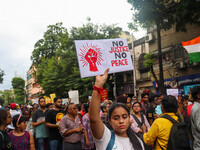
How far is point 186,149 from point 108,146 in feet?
5.18

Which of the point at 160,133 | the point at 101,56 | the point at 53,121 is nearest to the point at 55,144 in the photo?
the point at 53,121

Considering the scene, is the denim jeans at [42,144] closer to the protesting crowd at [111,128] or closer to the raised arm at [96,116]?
the protesting crowd at [111,128]

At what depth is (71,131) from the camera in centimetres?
438

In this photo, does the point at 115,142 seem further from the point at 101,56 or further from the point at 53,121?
the point at 53,121

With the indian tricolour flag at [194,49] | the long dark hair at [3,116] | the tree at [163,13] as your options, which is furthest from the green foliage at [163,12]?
the long dark hair at [3,116]

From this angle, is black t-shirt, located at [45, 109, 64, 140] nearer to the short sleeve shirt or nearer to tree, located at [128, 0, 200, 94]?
the short sleeve shirt

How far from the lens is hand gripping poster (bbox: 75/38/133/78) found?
3.59 metres

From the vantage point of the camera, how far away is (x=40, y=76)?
33.0 metres

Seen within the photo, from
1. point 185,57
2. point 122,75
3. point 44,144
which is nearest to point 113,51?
point 44,144

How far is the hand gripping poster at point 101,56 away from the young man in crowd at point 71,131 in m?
1.44

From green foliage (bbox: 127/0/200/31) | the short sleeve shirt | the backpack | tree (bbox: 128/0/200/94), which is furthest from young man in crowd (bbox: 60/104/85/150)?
green foliage (bbox: 127/0/200/31)

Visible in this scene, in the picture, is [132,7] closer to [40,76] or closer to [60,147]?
[60,147]

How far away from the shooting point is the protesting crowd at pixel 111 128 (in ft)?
6.16

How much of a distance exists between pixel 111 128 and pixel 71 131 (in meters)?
1.72
